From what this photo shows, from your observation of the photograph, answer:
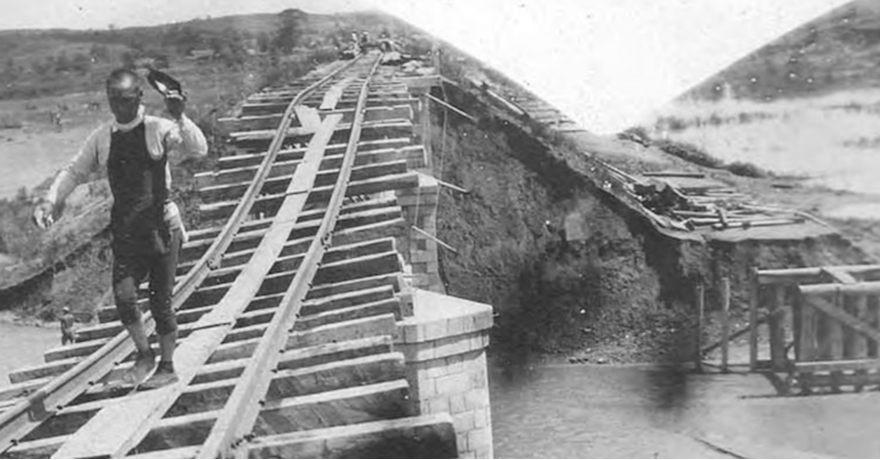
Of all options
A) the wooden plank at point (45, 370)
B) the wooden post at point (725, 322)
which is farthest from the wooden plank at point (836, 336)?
the wooden plank at point (45, 370)

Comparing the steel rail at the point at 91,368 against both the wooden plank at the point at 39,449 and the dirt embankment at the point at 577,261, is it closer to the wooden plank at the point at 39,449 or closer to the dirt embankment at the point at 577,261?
the wooden plank at the point at 39,449

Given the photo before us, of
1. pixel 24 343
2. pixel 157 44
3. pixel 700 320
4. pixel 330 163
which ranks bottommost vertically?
pixel 24 343

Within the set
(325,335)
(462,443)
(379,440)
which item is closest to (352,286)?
(325,335)

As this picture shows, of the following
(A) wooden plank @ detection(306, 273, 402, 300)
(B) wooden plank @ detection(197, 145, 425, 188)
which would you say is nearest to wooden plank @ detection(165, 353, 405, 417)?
(A) wooden plank @ detection(306, 273, 402, 300)

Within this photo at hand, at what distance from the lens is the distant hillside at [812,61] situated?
6605 millimetres

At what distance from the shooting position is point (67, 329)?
7.28 meters

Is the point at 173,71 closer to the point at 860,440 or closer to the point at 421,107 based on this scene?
the point at 421,107

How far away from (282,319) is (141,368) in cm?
77

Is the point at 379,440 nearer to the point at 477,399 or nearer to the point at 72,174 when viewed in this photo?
the point at 477,399

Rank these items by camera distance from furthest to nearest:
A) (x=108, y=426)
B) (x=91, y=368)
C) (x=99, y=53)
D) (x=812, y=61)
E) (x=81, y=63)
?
(x=81, y=63) → (x=99, y=53) → (x=812, y=61) → (x=91, y=368) → (x=108, y=426)

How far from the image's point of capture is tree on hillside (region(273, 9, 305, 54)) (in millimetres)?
7180

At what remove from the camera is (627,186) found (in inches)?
261

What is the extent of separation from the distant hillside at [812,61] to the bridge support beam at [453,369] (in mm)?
2211

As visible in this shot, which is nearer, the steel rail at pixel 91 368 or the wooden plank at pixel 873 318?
the steel rail at pixel 91 368
